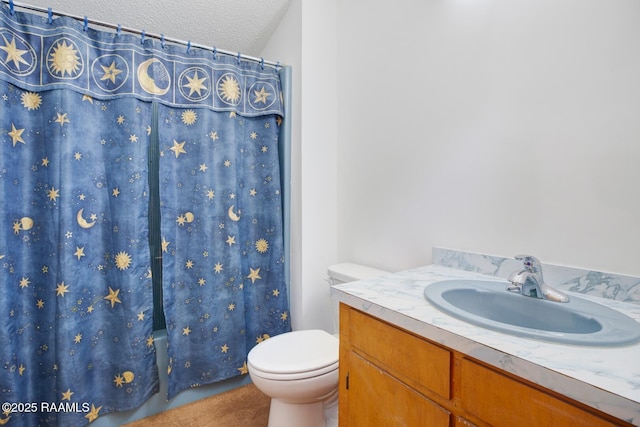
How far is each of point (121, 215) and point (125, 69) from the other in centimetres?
74

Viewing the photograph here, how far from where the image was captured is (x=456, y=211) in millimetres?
1232

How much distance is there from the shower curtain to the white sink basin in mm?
1172

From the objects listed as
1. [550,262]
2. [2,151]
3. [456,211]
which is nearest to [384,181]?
[456,211]

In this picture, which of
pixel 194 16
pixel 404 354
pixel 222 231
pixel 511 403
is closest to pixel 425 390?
pixel 404 354

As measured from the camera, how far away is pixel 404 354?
2.49ft

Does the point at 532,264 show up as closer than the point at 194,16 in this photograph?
Yes

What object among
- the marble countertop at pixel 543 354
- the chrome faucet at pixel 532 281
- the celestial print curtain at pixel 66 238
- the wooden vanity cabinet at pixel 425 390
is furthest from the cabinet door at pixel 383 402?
the celestial print curtain at pixel 66 238

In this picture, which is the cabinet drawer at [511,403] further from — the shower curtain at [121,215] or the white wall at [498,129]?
the shower curtain at [121,215]

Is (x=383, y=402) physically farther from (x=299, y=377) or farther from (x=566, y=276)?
(x=566, y=276)

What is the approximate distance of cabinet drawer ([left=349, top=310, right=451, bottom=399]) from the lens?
68 cm

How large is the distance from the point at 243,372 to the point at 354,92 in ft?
5.99

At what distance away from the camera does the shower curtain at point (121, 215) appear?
131cm

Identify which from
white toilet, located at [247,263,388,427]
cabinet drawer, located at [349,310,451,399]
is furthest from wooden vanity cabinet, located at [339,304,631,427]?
white toilet, located at [247,263,388,427]

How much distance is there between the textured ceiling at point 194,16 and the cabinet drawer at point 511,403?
2185 mm
